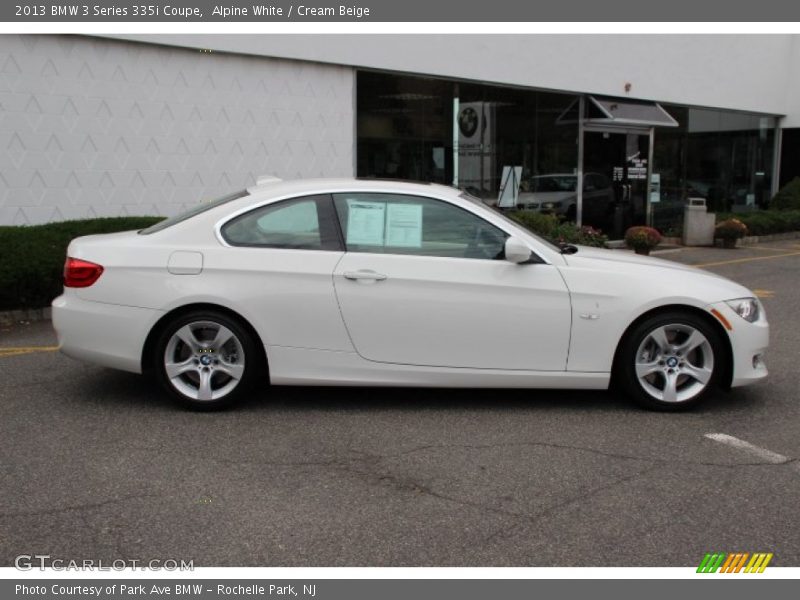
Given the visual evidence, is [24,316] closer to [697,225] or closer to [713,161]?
[697,225]

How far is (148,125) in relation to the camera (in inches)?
423

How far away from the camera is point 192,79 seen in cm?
1112

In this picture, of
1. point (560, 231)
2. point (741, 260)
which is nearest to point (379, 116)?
point (560, 231)

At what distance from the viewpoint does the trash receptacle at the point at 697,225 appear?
59.5 feet

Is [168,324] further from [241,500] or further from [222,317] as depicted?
[241,500]

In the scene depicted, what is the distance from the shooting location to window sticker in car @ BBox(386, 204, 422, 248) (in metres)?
Answer: 5.52

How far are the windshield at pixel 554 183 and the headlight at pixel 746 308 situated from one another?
10.6m

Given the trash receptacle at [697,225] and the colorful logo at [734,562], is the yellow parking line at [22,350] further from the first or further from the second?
the trash receptacle at [697,225]

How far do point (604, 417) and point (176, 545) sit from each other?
301 cm

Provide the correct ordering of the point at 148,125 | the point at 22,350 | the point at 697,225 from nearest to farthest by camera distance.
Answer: the point at 22,350 → the point at 148,125 → the point at 697,225

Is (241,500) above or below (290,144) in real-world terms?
below

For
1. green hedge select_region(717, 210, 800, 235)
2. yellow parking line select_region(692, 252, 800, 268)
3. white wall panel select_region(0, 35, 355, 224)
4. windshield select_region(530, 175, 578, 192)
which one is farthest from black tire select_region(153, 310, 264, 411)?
green hedge select_region(717, 210, 800, 235)

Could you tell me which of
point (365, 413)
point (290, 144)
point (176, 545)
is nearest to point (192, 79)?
point (290, 144)

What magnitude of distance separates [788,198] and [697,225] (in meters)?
5.64
